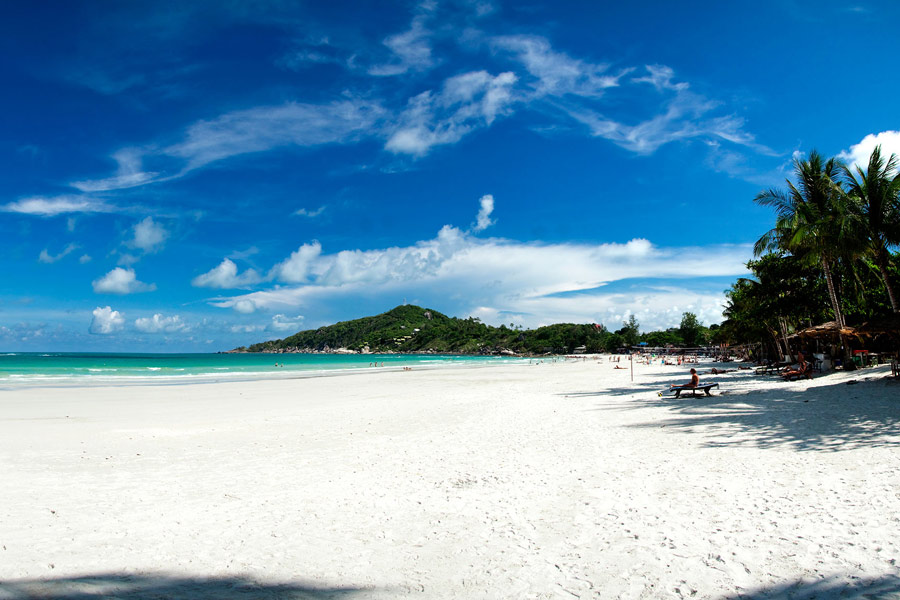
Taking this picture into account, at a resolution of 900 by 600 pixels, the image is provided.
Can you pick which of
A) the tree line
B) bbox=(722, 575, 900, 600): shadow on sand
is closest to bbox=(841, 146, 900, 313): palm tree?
the tree line

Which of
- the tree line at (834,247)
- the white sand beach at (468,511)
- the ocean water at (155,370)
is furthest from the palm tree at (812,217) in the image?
the ocean water at (155,370)

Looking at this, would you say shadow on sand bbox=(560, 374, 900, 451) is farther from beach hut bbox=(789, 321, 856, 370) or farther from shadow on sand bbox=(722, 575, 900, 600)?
shadow on sand bbox=(722, 575, 900, 600)

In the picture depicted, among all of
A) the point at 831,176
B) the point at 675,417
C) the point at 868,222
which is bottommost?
the point at 675,417

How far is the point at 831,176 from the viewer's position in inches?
940

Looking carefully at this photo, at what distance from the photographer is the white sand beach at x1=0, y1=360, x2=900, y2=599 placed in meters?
3.84

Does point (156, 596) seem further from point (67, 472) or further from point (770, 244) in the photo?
point (770, 244)

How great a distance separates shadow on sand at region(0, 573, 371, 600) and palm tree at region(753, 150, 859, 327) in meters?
19.9

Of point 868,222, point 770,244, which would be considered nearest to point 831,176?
point 770,244

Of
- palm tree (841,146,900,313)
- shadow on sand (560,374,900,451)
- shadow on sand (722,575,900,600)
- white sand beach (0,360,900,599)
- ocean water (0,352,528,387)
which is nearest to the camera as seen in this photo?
shadow on sand (722,575,900,600)

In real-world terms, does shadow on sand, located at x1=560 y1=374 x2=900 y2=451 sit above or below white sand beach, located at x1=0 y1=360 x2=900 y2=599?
below

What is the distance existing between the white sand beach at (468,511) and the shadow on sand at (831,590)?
2cm

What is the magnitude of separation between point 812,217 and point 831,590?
Result: 942 inches

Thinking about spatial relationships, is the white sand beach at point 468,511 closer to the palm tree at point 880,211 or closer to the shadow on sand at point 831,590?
the shadow on sand at point 831,590

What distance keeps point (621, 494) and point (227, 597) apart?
4.38 metres
